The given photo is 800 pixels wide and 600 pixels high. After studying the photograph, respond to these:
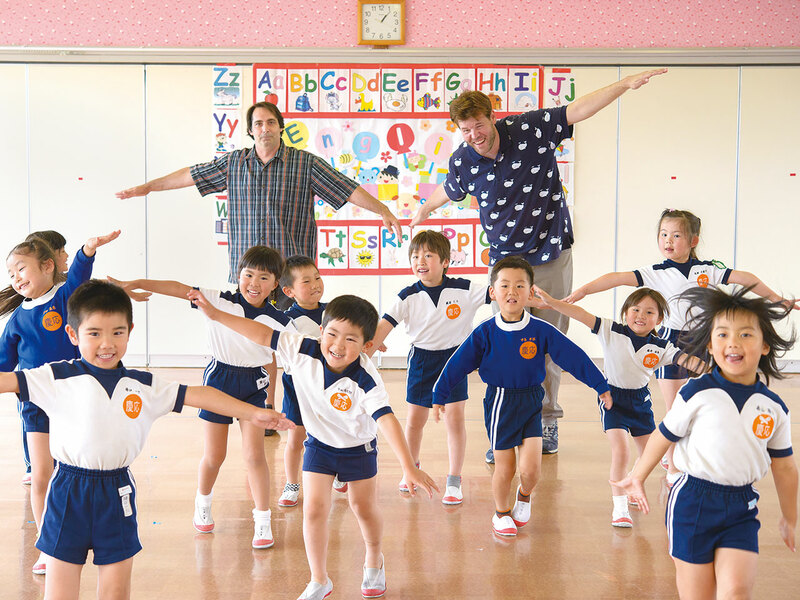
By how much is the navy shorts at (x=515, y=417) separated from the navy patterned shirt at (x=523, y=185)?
0.93 m

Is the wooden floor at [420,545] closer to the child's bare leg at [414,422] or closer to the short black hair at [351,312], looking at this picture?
the child's bare leg at [414,422]

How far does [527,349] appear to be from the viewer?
2.60m

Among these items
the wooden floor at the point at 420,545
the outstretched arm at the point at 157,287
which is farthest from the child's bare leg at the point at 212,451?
the outstretched arm at the point at 157,287

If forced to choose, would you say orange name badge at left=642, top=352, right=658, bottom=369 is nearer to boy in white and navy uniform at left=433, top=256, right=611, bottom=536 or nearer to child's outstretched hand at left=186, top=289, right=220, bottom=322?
boy in white and navy uniform at left=433, top=256, right=611, bottom=536

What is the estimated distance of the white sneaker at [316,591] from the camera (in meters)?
2.08

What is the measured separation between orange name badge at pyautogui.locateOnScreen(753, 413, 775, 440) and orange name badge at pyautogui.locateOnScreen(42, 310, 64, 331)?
Result: 199 centimetres

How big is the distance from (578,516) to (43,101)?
4711 millimetres

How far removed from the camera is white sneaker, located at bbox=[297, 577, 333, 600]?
6.83 ft

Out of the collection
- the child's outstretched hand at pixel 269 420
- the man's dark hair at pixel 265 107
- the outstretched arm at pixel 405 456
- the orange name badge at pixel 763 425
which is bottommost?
the outstretched arm at pixel 405 456

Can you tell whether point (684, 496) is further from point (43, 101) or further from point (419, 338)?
point (43, 101)

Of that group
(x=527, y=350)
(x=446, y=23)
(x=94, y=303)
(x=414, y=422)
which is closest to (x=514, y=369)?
(x=527, y=350)

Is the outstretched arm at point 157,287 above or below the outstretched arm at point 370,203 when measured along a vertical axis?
below

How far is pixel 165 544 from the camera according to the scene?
2482 millimetres

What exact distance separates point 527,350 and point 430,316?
1.76 feet
